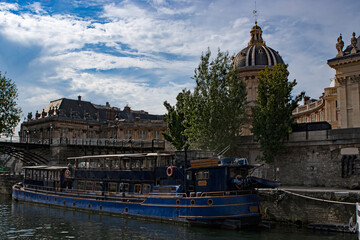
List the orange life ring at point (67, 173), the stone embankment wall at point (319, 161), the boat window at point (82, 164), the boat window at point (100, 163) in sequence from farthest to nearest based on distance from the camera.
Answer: the orange life ring at point (67, 173) < the boat window at point (82, 164) < the boat window at point (100, 163) < the stone embankment wall at point (319, 161)

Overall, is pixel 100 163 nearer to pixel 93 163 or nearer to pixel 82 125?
pixel 93 163

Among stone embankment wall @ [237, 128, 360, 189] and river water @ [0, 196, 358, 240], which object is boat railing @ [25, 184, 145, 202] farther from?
stone embankment wall @ [237, 128, 360, 189]

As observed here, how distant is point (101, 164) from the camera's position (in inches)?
1325

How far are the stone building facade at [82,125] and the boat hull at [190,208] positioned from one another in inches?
2247

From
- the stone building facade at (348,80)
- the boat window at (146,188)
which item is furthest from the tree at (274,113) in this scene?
the boat window at (146,188)

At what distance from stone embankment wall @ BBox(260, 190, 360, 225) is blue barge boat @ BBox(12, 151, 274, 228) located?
7.91 ft

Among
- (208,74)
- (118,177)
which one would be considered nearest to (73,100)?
(208,74)

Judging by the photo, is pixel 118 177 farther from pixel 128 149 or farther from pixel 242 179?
pixel 128 149

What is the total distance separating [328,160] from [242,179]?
1146 cm

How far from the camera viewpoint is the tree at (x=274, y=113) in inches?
1395

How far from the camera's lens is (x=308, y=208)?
2480 cm

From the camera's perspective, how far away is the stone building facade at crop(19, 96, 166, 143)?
86812 mm

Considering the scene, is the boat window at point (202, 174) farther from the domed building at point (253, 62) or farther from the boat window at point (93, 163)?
the domed building at point (253, 62)

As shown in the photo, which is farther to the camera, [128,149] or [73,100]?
[73,100]
